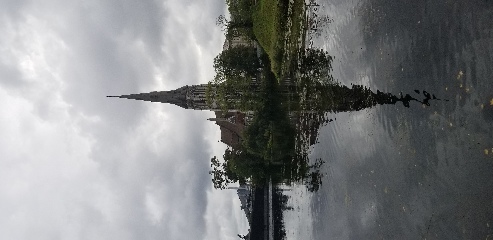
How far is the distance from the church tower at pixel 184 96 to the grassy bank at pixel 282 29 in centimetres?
2581

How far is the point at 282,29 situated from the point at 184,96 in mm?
35067

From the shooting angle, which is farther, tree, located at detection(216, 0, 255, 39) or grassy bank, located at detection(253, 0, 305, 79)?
tree, located at detection(216, 0, 255, 39)

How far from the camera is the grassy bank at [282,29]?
33.2 metres

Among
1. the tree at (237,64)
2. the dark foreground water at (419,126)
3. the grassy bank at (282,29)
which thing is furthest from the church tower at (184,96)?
the dark foreground water at (419,126)

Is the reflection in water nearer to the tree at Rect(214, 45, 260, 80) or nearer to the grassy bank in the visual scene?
the grassy bank

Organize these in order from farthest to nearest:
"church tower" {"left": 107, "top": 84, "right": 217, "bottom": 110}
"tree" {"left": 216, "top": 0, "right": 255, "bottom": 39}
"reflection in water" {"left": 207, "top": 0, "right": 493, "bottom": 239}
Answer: "church tower" {"left": 107, "top": 84, "right": 217, "bottom": 110}
"tree" {"left": 216, "top": 0, "right": 255, "bottom": 39}
"reflection in water" {"left": 207, "top": 0, "right": 493, "bottom": 239}

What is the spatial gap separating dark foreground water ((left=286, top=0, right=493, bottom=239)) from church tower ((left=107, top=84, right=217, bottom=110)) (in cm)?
4015

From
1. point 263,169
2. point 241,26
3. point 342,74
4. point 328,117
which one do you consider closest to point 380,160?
point 342,74

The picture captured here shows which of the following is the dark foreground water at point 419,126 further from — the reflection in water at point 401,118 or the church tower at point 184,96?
the church tower at point 184,96

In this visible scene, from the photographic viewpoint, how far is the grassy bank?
109ft

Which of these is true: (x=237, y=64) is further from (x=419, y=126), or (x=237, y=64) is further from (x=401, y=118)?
(x=419, y=126)

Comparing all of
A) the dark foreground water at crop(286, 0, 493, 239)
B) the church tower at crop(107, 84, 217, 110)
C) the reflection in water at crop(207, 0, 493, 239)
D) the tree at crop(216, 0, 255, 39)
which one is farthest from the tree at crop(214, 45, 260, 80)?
the dark foreground water at crop(286, 0, 493, 239)

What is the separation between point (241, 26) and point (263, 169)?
50.8 ft

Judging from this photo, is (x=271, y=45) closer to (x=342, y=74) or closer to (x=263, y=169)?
(x=342, y=74)
